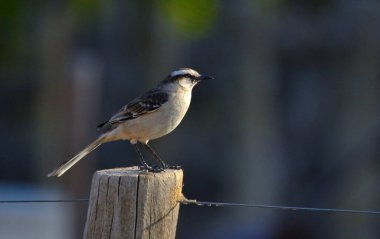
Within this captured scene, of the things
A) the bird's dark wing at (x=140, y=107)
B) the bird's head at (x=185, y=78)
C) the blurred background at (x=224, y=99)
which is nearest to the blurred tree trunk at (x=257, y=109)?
the blurred background at (x=224, y=99)

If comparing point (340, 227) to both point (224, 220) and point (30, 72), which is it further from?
point (30, 72)

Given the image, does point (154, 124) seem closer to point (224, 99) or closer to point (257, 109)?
point (257, 109)

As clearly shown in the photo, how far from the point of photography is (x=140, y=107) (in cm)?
807

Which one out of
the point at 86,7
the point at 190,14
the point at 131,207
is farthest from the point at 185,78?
the point at 86,7

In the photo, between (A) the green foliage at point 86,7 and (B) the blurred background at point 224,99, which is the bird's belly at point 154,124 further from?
(A) the green foliage at point 86,7

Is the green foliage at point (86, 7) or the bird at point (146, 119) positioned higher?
the green foliage at point (86, 7)

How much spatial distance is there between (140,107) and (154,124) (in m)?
0.20

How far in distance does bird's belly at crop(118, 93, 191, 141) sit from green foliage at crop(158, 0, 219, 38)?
6.32 m

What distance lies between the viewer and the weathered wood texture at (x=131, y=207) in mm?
5719

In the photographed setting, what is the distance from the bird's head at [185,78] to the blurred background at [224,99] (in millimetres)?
5160

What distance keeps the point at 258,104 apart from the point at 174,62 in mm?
1492

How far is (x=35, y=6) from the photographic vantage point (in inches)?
607

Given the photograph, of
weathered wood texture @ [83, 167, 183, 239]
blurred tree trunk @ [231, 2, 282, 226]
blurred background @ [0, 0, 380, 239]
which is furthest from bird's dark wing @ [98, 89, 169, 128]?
blurred tree trunk @ [231, 2, 282, 226]

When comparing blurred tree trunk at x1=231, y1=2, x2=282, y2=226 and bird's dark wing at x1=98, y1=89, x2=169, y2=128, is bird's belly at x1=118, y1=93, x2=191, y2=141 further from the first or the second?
blurred tree trunk at x1=231, y1=2, x2=282, y2=226
